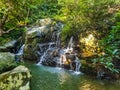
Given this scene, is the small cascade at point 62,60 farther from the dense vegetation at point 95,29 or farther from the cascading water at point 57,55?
the dense vegetation at point 95,29

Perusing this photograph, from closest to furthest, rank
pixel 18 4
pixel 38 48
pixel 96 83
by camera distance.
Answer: pixel 18 4, pixel 96 83, pixel 38 48

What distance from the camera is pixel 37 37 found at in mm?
21312

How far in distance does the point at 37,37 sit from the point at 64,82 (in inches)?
315

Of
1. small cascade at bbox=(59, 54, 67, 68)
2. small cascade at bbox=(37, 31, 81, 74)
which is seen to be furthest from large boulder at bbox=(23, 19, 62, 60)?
small cascade at bbox=(59, 54, 67, 68)

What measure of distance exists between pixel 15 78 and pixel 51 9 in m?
22.2

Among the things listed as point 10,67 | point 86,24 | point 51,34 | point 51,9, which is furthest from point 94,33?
point 51,9

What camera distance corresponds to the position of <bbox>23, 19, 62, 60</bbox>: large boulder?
2067cm

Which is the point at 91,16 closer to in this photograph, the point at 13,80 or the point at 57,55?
the point at 57,55

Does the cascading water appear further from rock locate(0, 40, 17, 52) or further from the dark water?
rock locate(0, 40, 17, 52)

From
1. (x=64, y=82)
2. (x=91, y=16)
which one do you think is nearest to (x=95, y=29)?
(x=91, y=16)

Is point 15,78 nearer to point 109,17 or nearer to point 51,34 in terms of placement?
point 109,17

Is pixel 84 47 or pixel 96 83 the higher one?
pixel 84 47

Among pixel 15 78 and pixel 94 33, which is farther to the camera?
pixel 94 33

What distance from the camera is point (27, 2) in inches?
512
